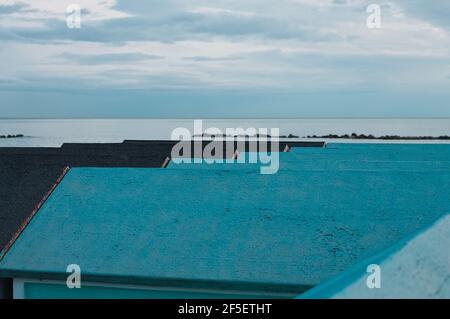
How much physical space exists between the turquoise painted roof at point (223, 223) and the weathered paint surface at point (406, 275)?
3576 mm

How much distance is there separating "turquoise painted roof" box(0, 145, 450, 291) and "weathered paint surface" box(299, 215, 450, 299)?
3576 mm

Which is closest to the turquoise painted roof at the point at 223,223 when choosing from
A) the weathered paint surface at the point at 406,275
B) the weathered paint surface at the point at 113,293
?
the weathered paint surface at the point at 113,293

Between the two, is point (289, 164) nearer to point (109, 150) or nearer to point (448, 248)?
point (448, 248)

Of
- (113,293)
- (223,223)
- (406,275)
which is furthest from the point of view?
(223,223)

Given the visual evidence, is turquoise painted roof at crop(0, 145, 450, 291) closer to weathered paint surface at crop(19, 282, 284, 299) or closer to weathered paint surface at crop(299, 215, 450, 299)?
weathered paint surface at crop(19, 282, 284, 299)

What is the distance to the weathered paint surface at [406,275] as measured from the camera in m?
2.70

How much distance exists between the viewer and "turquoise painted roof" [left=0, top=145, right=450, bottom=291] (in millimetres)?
7078

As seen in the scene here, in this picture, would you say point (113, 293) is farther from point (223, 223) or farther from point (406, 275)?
point (406, 275)

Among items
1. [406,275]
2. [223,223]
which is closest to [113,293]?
[223,223]

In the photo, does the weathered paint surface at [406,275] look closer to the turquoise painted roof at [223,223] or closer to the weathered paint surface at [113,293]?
the turquoise painted roof at [223,223]

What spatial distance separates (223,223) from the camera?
7.84 m

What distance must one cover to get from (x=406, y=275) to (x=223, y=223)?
200 inches

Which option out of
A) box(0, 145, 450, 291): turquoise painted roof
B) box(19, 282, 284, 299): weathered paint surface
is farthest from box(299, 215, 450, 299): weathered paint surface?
box(19, 282, 284, 299): weathered paint surface
